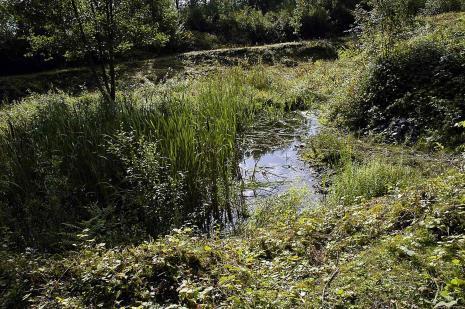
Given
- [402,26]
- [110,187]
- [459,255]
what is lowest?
[110,187]

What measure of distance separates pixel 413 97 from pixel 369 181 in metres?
3.41

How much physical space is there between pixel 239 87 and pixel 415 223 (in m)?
8.55

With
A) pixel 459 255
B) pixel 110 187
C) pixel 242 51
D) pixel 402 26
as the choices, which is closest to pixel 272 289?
pixel 459 255

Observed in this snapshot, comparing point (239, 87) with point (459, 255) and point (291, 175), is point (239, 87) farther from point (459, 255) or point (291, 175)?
point (459, 255)

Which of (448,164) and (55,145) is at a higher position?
(55,145)

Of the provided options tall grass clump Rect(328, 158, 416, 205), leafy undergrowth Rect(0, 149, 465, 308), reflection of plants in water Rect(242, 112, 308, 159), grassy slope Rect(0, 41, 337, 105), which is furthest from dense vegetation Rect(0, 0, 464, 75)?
leafy undergrowth Rect(0, 149, 465, 308)

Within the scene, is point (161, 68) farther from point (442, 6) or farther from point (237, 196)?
point (442, 6)

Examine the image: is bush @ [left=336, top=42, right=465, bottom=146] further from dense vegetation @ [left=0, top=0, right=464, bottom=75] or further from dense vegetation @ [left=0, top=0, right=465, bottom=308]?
dense vegetation @ [left=0, top=0, right=464, bottom=75]

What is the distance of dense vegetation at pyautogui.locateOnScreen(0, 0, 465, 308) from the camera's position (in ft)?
9.39

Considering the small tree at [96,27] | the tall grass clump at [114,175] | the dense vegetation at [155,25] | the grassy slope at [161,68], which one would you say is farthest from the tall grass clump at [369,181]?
the grassy slope at [161,68]

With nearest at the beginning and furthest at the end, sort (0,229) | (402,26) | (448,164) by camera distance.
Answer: (0,229), (448,164), (402,26)

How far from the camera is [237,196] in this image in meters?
5.80

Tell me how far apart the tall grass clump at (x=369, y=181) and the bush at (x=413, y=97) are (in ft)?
5.43

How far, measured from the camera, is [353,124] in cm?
841
